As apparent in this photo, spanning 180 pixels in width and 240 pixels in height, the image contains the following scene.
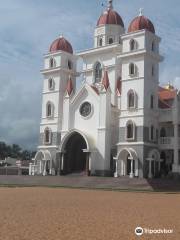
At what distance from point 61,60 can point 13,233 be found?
43.3 metres

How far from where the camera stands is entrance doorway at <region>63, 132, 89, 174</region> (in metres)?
50.4

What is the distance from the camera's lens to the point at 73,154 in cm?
5094

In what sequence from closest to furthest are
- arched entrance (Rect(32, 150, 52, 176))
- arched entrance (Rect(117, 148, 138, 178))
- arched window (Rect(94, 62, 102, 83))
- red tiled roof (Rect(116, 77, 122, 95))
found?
arched entrance (Rect(117, 148, 138, 178))
red tiled roof (Rect(116, 77, 122, 95))
arched entrance (Rect(32, 150, 52, 176))
arched window (Rect(94, 62, 102, 83))

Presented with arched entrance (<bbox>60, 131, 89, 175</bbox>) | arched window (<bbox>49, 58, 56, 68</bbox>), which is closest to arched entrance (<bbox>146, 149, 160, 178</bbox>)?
arched entrance (<bbox>60, 131, 89, 175</bbox>)

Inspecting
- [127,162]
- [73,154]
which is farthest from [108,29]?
[127,162]

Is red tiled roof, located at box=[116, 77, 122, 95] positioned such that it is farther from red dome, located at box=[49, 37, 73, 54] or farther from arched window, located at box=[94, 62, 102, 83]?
red dome, located at box=[49, 37, 73, 54]

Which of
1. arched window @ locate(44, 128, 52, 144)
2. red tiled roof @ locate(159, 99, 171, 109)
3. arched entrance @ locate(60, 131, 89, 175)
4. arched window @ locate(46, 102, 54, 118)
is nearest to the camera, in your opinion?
red tiled roof @ locate(159, 99, 171, 109)

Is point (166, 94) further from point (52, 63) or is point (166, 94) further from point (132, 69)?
point (52, 63)

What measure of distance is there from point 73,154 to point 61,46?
1360 cm

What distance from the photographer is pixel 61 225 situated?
46.1ft

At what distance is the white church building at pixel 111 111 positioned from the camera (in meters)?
45.4

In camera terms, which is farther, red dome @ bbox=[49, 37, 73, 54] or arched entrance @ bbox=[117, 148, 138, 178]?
red dome @ bbox=[49, 37, 73, 54]

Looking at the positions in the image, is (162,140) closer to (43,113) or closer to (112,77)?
(112,77)

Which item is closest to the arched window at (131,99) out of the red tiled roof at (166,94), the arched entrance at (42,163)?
the red tiled roof at (166,94)
